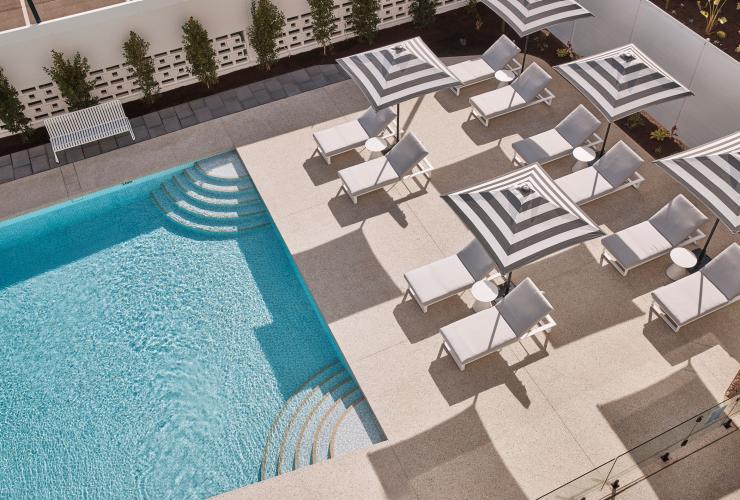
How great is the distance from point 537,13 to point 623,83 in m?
2.82

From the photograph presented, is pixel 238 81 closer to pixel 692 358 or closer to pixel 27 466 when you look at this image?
pixel 27 466

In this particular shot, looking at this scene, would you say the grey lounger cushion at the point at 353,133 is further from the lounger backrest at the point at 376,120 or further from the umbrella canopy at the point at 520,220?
the umbrella canopy at the point at 520,220

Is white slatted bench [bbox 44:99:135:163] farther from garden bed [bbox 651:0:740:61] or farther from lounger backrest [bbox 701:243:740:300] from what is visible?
garden bed [bbox 651:0:740:61]

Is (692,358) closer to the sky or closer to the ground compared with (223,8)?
closer to the ground

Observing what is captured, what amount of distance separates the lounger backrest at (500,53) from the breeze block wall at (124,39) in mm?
3786

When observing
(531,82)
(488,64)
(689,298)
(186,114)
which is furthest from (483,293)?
(186,114)

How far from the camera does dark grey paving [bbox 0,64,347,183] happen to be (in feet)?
50.9

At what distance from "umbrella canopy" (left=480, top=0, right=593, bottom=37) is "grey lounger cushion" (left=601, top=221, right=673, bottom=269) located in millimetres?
4880

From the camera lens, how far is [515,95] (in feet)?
51.9

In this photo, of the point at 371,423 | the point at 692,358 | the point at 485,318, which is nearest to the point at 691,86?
the point at 692,358

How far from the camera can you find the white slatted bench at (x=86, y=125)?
15273mm

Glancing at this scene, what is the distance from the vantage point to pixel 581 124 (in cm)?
1461

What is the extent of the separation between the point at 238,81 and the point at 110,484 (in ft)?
33.2

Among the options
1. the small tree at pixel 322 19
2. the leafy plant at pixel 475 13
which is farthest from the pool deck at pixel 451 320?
the leafy plant at pixel 475 13
